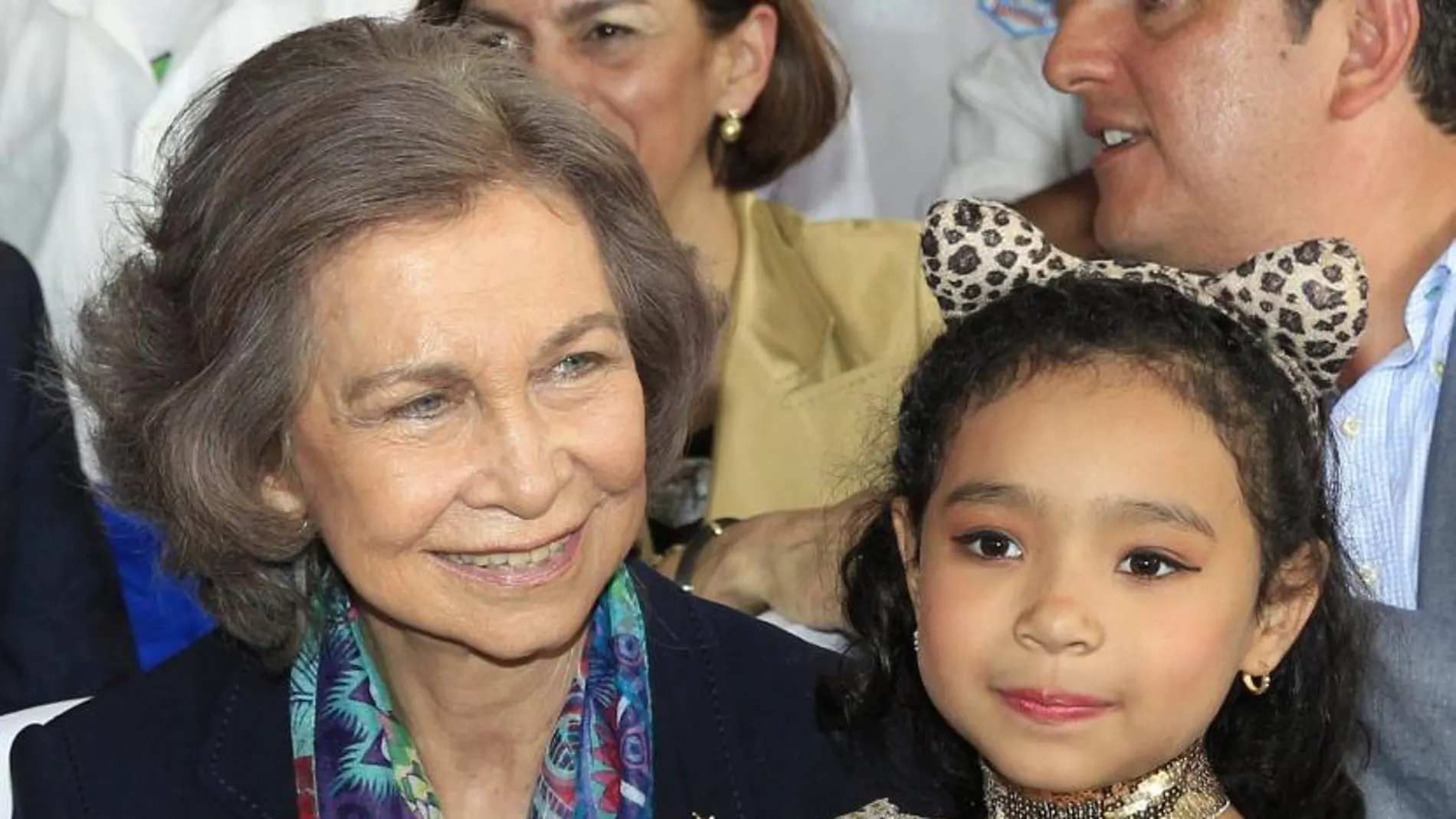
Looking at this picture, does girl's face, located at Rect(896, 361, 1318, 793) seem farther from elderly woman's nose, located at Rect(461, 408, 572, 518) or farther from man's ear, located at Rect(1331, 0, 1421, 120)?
man's ear, located at Rect(1331, 0, 1421, 120)

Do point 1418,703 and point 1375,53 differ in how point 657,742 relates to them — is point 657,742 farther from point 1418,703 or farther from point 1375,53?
point 1375,53

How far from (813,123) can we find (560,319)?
1.82 metres

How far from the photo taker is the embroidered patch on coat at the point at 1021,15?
487 centimetres

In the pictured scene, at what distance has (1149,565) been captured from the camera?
2.25 meters

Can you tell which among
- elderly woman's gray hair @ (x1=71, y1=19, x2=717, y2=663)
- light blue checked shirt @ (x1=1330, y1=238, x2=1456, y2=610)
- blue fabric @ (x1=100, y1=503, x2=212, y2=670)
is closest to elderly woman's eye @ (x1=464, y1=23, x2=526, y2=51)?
elderly woman's gray hair @ (x1=71, y1=19, x2=717, y2=663)

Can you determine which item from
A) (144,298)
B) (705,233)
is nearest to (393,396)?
(144,298)

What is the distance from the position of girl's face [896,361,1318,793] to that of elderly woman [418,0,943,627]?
1.16 metres

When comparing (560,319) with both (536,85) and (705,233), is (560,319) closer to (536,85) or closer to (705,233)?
(536,85)

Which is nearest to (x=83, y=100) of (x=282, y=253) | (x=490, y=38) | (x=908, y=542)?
(x=490, y=38)

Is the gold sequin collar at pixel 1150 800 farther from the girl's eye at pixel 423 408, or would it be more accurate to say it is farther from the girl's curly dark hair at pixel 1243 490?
the girl's eye at pixel 423 408

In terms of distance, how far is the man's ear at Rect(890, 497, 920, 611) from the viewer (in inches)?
97.3

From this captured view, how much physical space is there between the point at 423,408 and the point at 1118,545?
0.70 meters

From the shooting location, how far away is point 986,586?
2262 mm

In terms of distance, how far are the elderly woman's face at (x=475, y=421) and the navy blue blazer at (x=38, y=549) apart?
0.84m
